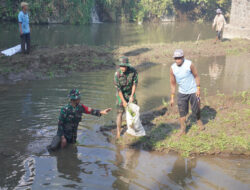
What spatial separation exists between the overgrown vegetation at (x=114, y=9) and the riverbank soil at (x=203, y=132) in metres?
21.3

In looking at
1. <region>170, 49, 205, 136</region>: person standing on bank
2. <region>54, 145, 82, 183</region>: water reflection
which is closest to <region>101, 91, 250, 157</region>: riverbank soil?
<region>170, 49, 205, 136</region>: person standing on bank

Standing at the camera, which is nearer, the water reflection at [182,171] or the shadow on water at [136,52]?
the water reflection at [182,171]

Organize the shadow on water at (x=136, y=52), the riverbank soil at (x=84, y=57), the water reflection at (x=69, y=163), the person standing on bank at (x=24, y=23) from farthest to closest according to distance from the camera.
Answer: the shadow on water at (x=136, y=52) → the person standing on bank at (x=24, y=23) → the riverbank soil at (x=84, y=57) → the water reflection at (x=69, y=163)

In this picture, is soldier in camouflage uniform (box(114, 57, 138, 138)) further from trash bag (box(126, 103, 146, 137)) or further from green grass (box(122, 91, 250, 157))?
green grass (box(122, 91, 250, 157))

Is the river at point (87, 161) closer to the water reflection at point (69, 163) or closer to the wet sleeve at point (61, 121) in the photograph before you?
the water reflection at point (69, 163)

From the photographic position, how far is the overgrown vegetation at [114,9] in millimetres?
26883

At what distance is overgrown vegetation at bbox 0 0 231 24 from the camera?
26883 millimetres

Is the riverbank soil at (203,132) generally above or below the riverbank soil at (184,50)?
below

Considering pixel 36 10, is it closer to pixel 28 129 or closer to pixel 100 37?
pixel 100 37

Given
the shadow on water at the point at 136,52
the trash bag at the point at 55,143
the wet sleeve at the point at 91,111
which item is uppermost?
the shadow on water at the point at 136,52

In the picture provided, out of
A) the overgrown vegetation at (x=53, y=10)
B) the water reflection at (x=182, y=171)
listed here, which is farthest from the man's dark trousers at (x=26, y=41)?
the overgrown vegetation at (x=53, y=10)

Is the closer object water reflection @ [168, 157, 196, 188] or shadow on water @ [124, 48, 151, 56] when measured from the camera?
water reflection @ [168, 157, 196, 188]

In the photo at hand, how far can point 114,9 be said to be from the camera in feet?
110

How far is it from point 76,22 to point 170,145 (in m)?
25.6
